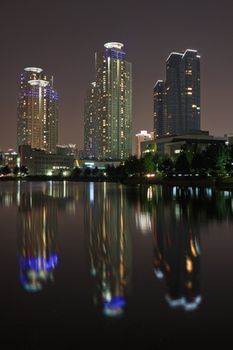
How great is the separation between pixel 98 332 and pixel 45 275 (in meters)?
3.42

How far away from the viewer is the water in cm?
580

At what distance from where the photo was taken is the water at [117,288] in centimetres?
580

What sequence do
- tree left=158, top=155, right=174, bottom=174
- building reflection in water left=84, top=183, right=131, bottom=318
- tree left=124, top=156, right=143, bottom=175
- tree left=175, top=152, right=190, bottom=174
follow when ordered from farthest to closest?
tree left=124, top=156, right=143, bottom=175 < tree left=158, top=155, right=174, bottom=174 < tree left=175, top=152, right=190, bottom=174 < building reflection in water left=84, top=183, right=131, bottom=318

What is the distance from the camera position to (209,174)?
7994cm

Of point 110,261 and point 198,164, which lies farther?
point 198,164

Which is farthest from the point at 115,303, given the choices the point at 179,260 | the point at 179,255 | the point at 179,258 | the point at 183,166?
the point at 183,166

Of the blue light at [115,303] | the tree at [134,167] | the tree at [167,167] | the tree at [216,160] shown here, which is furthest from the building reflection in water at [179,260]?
the tree at [134,167]

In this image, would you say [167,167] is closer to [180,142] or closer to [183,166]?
[183,166]

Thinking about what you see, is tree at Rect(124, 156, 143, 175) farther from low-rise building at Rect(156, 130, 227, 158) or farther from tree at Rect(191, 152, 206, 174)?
tree at Rect(191, 152, 206, 174)

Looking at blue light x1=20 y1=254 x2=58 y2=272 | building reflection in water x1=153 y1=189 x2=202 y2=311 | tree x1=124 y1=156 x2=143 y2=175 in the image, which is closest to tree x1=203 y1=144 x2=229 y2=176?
tree x1=124 y1=156 x2=143 y2=175

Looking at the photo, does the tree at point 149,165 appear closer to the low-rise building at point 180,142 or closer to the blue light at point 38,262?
the low-rise building at point 180,142

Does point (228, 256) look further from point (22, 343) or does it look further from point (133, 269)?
point (22, 343)

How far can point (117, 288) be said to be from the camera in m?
7.91

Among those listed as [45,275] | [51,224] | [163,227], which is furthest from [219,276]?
[51,224]
